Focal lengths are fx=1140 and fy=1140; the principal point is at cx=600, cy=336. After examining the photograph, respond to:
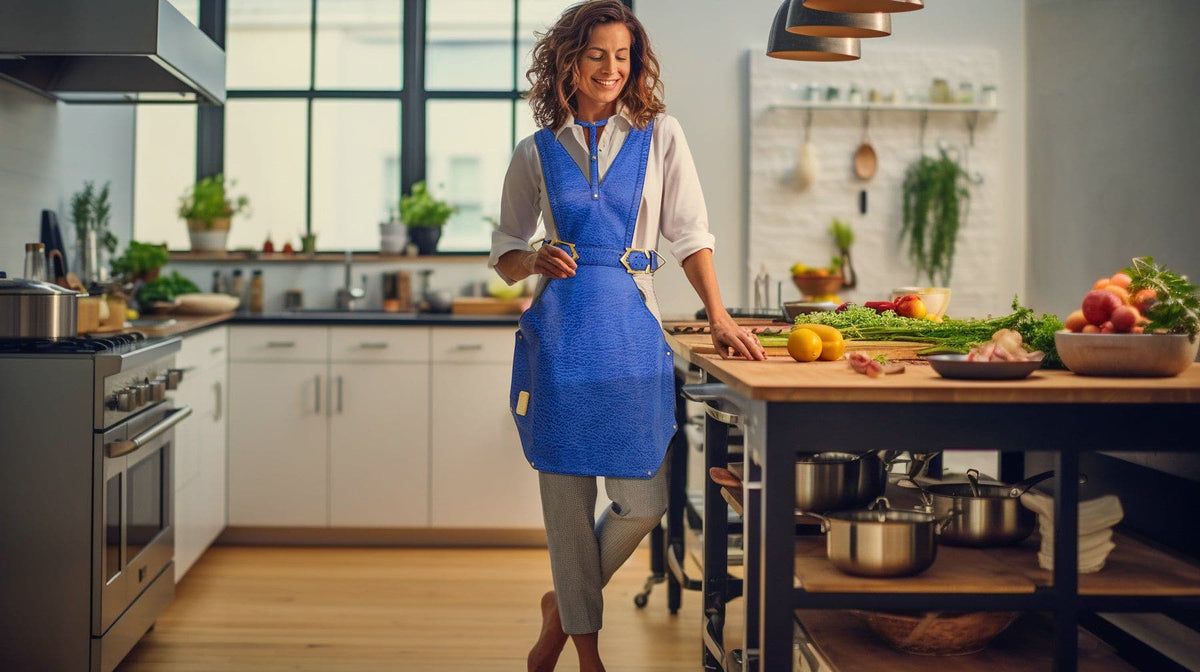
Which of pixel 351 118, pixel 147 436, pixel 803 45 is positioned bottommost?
pixel 147 436

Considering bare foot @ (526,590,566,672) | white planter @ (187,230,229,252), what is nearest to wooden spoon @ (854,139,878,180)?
white planter @ (187,230,229,252)

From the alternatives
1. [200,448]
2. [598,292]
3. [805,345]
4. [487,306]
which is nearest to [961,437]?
[805,345]

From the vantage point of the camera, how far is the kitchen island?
1854 mm

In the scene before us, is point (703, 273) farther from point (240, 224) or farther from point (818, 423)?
point (240, 224)

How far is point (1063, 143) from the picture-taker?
5418 mm

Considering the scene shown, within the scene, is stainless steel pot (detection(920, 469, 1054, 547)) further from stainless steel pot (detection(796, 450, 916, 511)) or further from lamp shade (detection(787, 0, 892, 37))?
lamp shade (detection(787, 0, 892, 37))

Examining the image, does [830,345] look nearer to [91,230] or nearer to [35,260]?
[35,260]

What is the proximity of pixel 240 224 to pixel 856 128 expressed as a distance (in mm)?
3102

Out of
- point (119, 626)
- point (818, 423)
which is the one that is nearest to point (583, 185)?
point (818, 423)

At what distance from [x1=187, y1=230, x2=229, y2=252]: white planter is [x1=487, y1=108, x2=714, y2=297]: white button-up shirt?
314cm

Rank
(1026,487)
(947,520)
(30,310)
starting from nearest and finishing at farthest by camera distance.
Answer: (947,520), (1026,487), (30,310)

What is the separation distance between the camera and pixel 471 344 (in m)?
4.74

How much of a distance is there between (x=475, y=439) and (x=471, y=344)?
0.40m

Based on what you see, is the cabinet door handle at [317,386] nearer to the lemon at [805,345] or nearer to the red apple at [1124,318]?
the lemon at [805,345]
